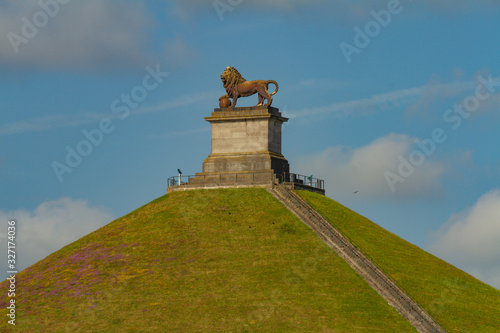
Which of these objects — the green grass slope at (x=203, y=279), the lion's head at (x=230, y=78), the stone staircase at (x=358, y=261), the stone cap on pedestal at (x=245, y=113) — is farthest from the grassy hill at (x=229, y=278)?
the lion's head at (x=230, y=78)

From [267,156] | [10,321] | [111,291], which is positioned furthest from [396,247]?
[10,321]

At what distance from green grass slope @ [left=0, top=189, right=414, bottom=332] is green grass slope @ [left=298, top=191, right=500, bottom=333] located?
90.2 inches

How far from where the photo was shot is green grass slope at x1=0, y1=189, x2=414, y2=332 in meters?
73.2

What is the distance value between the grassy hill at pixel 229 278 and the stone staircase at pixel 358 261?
89 centimetres

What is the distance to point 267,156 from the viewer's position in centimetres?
9656

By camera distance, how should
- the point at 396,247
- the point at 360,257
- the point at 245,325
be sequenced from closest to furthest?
the point at 245,325 → the point at 360,257 → the point at 396,247

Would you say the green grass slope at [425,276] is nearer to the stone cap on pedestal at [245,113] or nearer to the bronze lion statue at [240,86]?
the stone cap on pedestal at [245,113]

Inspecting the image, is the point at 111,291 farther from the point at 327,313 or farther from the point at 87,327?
the point at 327,313

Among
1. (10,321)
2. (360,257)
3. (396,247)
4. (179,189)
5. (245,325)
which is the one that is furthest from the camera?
(179,189)

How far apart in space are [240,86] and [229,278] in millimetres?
27224

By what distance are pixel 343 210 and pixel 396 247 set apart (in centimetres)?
761

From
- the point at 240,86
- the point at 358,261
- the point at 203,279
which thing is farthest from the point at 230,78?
the point at 203,279

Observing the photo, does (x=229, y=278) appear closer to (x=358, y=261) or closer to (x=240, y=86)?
(x=358, y=261)

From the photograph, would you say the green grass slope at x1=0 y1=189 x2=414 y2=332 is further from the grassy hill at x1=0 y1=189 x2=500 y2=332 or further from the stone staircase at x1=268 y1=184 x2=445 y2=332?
the stone staircase at x1=268 y1=184 x2=445 y2=332
